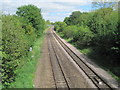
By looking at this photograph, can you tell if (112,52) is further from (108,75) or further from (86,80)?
(86,80)

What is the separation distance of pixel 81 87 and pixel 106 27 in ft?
34.3

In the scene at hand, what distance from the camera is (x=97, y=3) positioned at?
3856cm

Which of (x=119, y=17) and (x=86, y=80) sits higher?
(x=119, y=17)

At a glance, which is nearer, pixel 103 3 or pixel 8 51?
pixel 8 51

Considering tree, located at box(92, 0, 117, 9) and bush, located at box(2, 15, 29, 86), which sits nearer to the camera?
→ bush, located at box(2, 15, 29, 86)

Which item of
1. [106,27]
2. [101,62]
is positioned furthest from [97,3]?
[101,62]

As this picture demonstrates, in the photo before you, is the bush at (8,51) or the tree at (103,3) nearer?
the bush at (8,51)

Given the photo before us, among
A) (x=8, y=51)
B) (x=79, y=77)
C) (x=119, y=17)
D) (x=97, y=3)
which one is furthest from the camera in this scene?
(x=97, y=3)

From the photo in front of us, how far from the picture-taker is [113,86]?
11.7 meters

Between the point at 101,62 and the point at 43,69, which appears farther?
the point at 101,62

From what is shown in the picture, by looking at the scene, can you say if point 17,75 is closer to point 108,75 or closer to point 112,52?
point 108,75

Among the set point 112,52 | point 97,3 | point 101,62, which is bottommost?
point 101,62

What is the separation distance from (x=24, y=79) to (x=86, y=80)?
520 centimetres

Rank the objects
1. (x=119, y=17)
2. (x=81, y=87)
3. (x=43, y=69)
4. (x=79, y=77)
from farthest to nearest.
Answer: (x=119, y=17)
(x=43, y=69)
(x=79, y=77)
(x=81, y=87)
